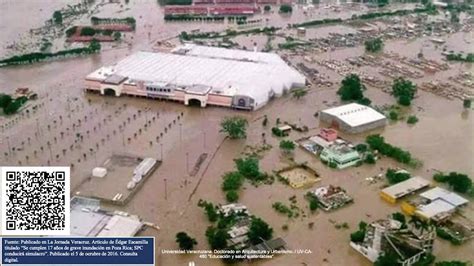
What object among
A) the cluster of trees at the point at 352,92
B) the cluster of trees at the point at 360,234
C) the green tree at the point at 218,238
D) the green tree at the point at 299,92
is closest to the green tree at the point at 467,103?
the cluster of trees at the point at 352,92

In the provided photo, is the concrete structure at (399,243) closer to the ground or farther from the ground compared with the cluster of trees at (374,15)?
closer to the ground

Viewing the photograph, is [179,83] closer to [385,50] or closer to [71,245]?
[385,50]

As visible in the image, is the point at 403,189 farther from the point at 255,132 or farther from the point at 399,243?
the point at 255,132

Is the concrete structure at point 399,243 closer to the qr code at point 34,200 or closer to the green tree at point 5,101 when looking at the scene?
the qr code at point 34,200

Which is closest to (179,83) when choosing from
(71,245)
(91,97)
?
(91,97)

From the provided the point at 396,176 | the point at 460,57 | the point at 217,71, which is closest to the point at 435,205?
the point at 396,176

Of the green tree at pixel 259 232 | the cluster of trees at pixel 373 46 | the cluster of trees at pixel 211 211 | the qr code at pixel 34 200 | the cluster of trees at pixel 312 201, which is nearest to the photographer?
the qr code at pixel 34 200

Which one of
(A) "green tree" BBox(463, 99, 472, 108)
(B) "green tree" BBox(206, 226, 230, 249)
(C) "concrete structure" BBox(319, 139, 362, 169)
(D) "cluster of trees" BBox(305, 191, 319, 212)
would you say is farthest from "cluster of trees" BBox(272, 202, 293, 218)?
(A) "green tree" BBox(463, 99, 472, 108)
